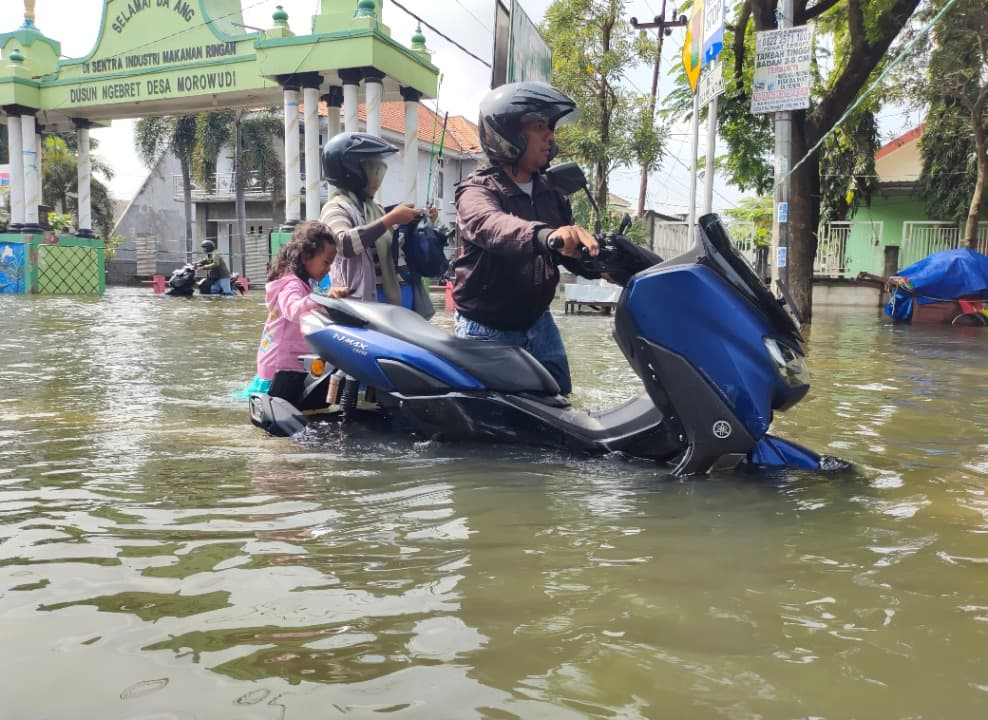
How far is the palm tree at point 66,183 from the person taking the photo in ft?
132

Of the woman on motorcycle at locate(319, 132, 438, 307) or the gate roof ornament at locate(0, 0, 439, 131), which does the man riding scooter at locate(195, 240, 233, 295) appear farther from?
the woman on motorcycle at locate(319, 132, 438, 307)

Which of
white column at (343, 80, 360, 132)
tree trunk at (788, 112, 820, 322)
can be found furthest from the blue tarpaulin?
white column at (343, 80, 360, 132)

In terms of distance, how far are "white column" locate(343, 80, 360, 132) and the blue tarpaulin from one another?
35.4 ft

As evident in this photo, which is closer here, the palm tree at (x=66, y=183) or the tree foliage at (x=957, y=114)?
the tree foliage at (x=957, y=114)

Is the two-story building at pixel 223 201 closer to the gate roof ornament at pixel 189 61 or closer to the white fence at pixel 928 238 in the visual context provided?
the gate roof ornament at pixel 189 61

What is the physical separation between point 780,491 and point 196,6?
20856 mm

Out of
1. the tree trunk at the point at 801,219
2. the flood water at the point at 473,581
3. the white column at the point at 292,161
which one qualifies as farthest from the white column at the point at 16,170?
the flood water at the point at 473,581

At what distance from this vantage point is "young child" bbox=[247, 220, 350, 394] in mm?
3941

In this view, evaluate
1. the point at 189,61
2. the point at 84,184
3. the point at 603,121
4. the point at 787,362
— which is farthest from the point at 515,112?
the point at 84,184

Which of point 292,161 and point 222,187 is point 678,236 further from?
point 222,187

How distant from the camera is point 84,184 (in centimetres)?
2464

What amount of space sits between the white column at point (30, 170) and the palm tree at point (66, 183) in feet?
57.6

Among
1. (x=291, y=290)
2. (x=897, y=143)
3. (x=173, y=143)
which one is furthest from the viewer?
(x=173, y=143)

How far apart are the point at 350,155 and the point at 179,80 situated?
1863 cm
